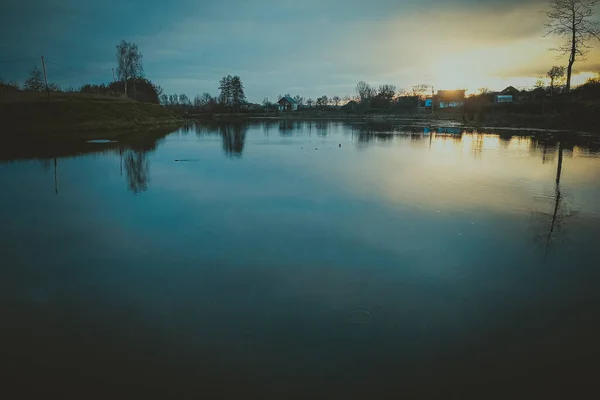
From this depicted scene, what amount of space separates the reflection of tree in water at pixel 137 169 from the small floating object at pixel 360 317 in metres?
9.16

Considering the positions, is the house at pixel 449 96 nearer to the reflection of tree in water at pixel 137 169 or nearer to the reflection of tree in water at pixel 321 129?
the reflection of tree in water at pixel 321 129

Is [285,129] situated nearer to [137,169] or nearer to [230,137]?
[230,137]

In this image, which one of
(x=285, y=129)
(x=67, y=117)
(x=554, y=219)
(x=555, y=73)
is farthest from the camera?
(x=555, y=73)

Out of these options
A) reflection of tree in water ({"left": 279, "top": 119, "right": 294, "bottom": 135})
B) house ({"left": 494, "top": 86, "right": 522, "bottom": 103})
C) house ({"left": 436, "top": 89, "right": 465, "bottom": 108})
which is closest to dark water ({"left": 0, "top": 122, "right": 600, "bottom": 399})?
reflection of tree in water ({"left": 279, "top": 119, "right": 294, "bottom": 135})

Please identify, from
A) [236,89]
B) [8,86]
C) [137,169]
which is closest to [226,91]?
[236,89]

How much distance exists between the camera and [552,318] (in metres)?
4.70

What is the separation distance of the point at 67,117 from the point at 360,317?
132ft

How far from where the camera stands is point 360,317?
4734mm

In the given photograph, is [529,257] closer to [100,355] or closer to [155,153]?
[100,355]

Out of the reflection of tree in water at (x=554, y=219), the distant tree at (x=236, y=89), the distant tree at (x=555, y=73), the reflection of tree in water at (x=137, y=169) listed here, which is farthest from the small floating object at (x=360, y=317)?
the distant tree at (x=236, y=89)

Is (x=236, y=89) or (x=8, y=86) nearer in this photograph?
(x=8, y=86)

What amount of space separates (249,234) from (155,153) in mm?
15488

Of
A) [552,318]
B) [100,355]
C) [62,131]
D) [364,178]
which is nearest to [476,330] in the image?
[552,318]

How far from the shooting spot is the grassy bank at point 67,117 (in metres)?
31.6
